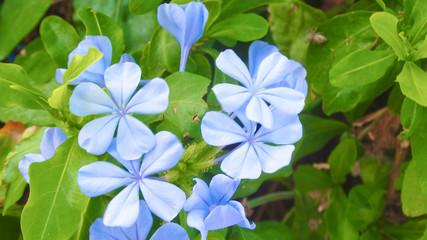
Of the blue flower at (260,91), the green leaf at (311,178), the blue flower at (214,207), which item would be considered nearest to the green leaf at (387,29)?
the blue flower at (260,91)

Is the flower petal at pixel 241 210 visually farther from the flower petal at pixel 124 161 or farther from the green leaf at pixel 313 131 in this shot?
the green leaf at pixel 313 131

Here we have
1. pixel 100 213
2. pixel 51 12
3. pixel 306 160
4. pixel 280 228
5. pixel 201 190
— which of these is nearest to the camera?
pixel 201 190

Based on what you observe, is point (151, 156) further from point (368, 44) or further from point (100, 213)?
point (368, 44)

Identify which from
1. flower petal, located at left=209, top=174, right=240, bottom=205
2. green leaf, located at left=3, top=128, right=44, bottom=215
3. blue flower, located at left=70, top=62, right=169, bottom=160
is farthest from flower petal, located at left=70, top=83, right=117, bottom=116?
green leaf, located at left=3, top=128, right=44, bottom=215

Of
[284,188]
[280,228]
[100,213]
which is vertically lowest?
[284,188]

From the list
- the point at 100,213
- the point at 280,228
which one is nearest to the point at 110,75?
the point at 100,213

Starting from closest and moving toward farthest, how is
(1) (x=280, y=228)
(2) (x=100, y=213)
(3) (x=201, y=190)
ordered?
(3) (x=201, y=190)
(2) (x=100, y=213)
(1) (x=280, y=228)

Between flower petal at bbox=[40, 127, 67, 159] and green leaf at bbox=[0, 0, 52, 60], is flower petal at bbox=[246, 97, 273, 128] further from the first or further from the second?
green leaf at bbox=[0, 0, 52, 60]

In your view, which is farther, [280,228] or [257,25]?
[280,228]
